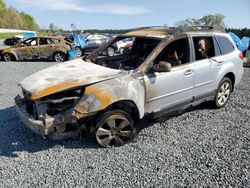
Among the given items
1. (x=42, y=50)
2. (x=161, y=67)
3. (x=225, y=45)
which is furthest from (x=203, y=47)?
(x=42, y=50)

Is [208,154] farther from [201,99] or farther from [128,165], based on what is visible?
[201,99]

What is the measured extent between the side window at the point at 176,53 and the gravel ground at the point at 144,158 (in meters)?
1.19

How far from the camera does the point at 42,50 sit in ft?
46.3

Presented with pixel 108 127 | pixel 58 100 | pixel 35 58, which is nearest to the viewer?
pixel 58 100

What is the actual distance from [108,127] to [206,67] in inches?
92.1

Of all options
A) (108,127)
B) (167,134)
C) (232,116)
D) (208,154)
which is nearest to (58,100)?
(108,127)

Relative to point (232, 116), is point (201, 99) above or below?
above

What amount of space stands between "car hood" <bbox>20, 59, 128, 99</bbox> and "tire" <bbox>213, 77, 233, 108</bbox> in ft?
8.18

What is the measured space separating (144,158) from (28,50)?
483 inches

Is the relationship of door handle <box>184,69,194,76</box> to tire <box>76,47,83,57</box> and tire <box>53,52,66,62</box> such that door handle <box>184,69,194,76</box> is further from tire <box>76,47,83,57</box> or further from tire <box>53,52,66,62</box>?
tire <box>76,47,83,57</box>

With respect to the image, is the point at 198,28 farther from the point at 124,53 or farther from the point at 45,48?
the point at 45,48

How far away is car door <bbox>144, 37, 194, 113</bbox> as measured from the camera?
4.21 m

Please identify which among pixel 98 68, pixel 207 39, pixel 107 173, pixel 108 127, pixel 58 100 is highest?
pixel 207 39

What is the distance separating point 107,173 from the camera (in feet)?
11.1
